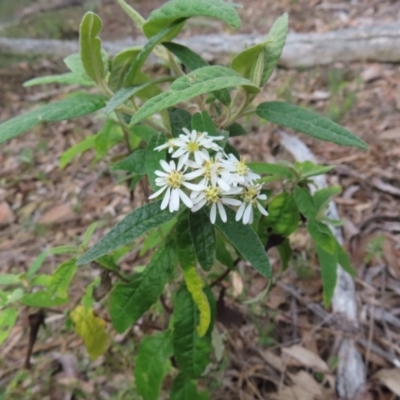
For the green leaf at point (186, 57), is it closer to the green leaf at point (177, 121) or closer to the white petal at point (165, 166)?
the green leaf at point (177, 121)

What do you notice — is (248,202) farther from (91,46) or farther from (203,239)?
(91,46)

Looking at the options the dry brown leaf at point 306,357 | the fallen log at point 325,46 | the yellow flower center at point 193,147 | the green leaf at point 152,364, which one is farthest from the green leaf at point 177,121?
the fallen log at point 325,46

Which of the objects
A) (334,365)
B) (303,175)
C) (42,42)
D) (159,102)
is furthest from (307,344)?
(42,42)

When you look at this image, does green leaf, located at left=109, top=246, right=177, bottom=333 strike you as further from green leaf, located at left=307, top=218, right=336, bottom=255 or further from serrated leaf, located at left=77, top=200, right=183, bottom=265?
green leaf, located at left=307, top=218, right=336, bottom=255

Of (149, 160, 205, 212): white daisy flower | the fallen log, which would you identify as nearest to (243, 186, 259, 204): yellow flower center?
(149, 160, 205, 212): white daisy flower

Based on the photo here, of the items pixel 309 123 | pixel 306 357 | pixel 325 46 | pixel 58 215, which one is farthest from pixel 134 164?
pixel 325 46

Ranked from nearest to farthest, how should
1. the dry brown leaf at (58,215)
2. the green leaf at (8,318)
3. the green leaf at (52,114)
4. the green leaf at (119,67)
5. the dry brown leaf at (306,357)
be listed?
the green leaf at (52,114)
the green leaf at (119,67)
the green leaf at (8,318)
the dry brown leaf at (306,357)
the dry brown leaf at (58,215)
